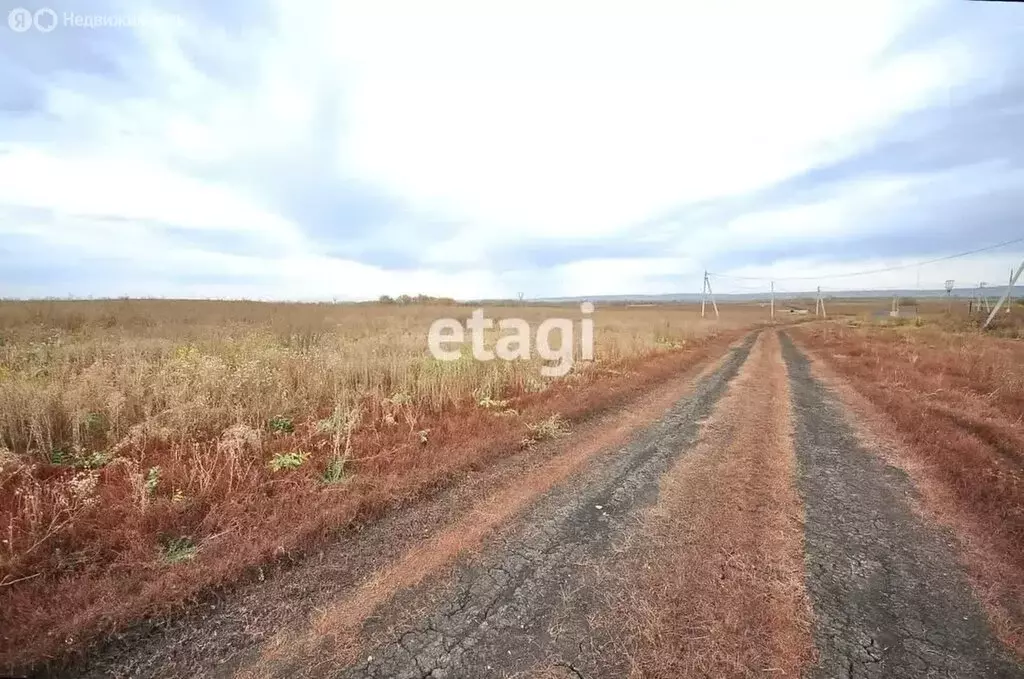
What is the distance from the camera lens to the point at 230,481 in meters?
4.63

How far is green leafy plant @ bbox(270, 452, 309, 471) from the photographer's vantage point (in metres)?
5.16

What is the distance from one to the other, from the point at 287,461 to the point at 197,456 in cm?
92

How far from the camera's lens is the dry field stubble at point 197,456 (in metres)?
3.23

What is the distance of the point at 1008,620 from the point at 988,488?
9.93 feet

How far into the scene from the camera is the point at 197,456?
4.77 m

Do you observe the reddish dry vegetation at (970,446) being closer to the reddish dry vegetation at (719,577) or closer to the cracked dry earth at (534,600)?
the cracked dry earth at (534,600)

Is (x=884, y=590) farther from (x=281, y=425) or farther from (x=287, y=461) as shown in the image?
(x=281, y=425)

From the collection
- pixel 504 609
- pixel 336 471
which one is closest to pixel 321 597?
pixel 504 609

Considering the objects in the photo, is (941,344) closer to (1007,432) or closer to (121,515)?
(1007,432)

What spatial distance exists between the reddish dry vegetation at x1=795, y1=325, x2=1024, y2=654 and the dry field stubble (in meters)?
5.03

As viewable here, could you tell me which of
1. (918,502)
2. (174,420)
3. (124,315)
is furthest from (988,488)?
(124,315)

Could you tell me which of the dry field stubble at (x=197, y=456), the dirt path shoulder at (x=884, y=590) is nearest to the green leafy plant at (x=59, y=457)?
the dry field stubble at (x=197, y=456)

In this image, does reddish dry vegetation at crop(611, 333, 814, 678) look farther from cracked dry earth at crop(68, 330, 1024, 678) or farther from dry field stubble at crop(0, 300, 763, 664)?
dry field stubble at crop(0, 300, 763, 664)

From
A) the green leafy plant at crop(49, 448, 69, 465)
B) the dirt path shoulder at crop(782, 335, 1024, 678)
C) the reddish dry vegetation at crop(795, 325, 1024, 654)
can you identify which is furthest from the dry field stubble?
the reddish dry vegetation at crop(795, 325, 1024, 654)
